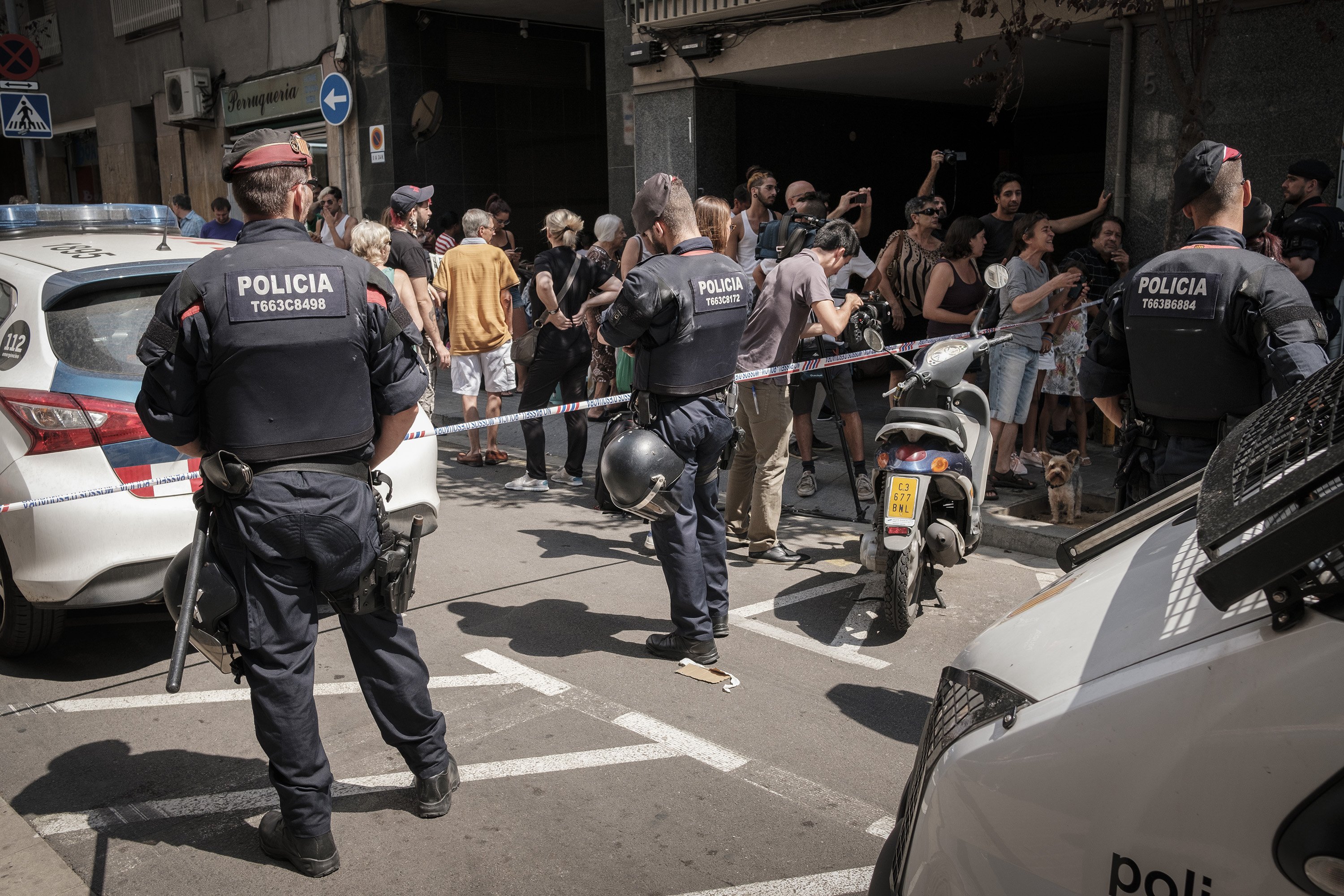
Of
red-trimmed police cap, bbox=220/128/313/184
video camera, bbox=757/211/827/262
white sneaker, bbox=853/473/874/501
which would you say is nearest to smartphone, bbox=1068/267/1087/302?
video camera, bbox=757/211/827/262

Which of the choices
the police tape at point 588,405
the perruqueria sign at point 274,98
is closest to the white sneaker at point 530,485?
the police tape at point 588,405

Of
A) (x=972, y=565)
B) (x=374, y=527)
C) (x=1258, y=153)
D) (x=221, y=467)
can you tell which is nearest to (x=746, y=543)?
(x=972, y=565)

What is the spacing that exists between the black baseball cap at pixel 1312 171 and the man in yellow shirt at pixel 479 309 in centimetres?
531

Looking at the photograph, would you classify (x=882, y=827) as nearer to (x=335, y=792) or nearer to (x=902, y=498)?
A: (x=335, y=792)

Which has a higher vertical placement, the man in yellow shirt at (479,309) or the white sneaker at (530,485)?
the man in yellow shirt at (479,309)

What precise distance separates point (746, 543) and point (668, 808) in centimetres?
304

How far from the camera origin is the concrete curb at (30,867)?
10.3ft

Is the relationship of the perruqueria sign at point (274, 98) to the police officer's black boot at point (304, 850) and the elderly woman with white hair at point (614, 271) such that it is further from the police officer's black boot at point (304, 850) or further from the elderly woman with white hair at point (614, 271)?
the police officer's black boot at point (304, 850)

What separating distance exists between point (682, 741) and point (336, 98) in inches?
421

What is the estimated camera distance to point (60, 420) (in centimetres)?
439

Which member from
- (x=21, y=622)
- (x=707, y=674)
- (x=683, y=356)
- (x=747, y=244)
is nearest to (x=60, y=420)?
(x=21, y=622)

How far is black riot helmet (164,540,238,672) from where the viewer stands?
10.2 ft

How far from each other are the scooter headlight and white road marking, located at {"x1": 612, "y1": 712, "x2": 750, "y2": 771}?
7.35 feet

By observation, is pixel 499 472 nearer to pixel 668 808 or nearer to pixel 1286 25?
pixel 668 808
